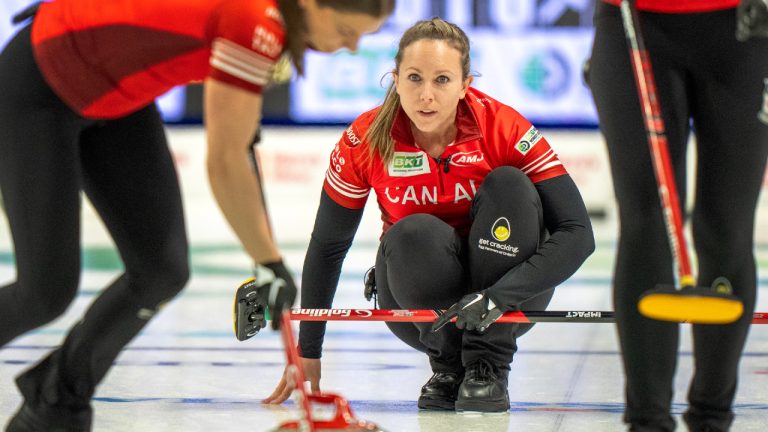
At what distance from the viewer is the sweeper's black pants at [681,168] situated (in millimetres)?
2076

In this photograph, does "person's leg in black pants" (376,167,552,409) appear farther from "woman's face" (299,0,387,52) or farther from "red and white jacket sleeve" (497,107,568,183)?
"woman's face" (299,0,387,52)

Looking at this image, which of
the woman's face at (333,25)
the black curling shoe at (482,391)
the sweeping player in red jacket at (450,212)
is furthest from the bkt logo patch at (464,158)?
the woman's face at (333,25)

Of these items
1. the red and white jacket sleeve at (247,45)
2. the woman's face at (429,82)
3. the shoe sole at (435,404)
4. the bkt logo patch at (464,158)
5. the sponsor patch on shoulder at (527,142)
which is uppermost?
the red and white jacket sleeve at (247,45)

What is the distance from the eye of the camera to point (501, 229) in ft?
8.91

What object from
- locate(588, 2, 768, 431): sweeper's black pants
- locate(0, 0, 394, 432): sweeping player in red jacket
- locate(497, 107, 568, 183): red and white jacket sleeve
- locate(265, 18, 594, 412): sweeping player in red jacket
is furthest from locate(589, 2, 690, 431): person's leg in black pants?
locate(497, 107, 568, 183): red and white jacket sleeve

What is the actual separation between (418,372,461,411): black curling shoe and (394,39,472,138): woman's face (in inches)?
22.7

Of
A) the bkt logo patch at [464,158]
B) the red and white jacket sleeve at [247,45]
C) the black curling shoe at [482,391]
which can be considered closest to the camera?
the red and white jacket sleeve at [247,45]

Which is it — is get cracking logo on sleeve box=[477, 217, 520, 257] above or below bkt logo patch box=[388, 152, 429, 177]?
below

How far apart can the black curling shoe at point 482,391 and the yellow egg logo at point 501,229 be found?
0.94 feet

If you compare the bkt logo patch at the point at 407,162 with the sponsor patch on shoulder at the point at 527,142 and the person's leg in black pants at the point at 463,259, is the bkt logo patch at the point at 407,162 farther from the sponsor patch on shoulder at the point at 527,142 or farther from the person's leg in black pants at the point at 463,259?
the sponsor patch on shoulder at the point at 527,142

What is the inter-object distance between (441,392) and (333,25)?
1115 millimetres

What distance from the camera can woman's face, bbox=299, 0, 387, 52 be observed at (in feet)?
6.35

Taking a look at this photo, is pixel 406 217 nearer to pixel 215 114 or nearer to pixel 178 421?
pixel 178 421

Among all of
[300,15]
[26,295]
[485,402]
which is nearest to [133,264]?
[26,295]
